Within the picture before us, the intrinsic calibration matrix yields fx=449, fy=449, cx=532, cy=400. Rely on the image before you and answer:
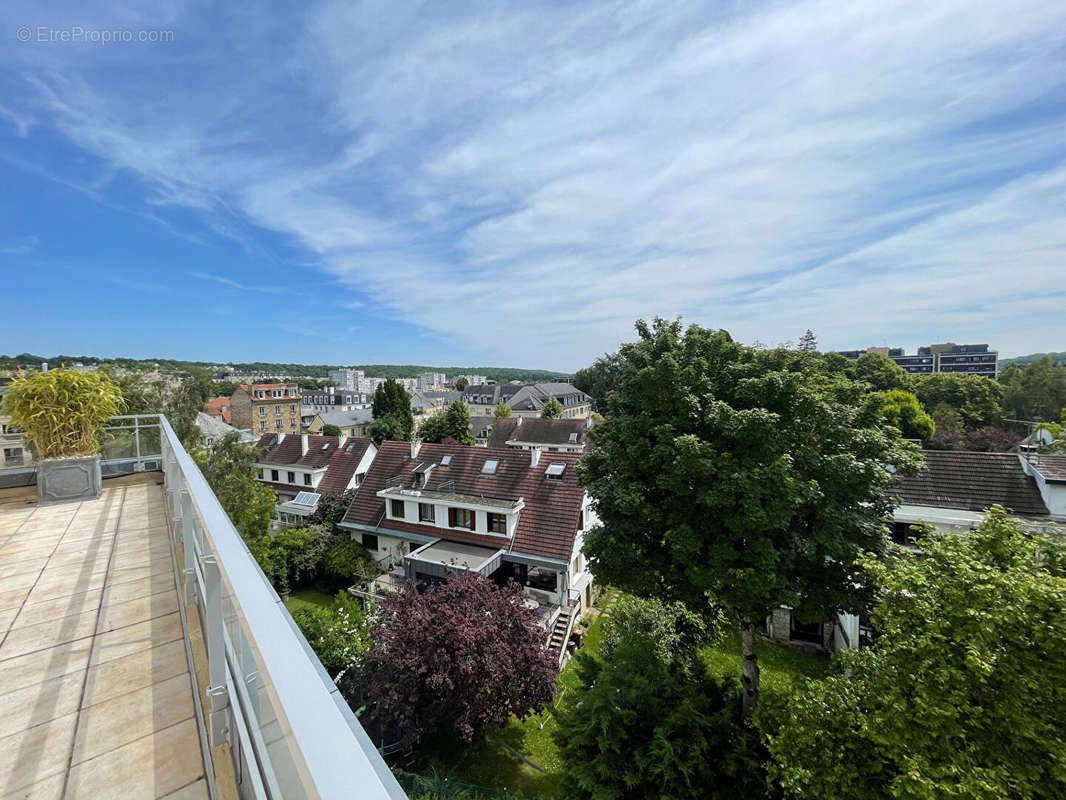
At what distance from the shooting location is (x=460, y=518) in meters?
18.4

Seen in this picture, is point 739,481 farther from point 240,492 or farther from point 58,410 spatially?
point 240,492

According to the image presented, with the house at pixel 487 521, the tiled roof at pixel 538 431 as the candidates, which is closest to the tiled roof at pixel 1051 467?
the house at pixel 487 521

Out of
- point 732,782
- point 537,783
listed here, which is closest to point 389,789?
point 732,782

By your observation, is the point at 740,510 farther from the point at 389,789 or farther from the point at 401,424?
the point at 401,424

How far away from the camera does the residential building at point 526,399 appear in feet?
222

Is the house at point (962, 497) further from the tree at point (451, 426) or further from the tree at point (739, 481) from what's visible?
the tree at point (451, 426)

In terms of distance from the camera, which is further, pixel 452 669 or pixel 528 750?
pixel 528 750

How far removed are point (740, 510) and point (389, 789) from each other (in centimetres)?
848

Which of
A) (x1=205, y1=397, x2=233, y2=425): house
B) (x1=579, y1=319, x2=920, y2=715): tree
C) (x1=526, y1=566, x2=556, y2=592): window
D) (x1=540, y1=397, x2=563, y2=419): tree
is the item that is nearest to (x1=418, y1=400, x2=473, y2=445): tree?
(x1=540, y1=397, x2=563, y2=419): tree

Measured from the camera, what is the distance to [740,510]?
801 cm

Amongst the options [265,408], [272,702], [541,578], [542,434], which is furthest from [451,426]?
[272,702]

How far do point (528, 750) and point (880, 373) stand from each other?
5999 cm

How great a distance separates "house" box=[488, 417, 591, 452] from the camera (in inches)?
1590

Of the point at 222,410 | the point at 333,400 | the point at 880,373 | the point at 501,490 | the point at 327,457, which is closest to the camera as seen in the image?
the point at 501,490
